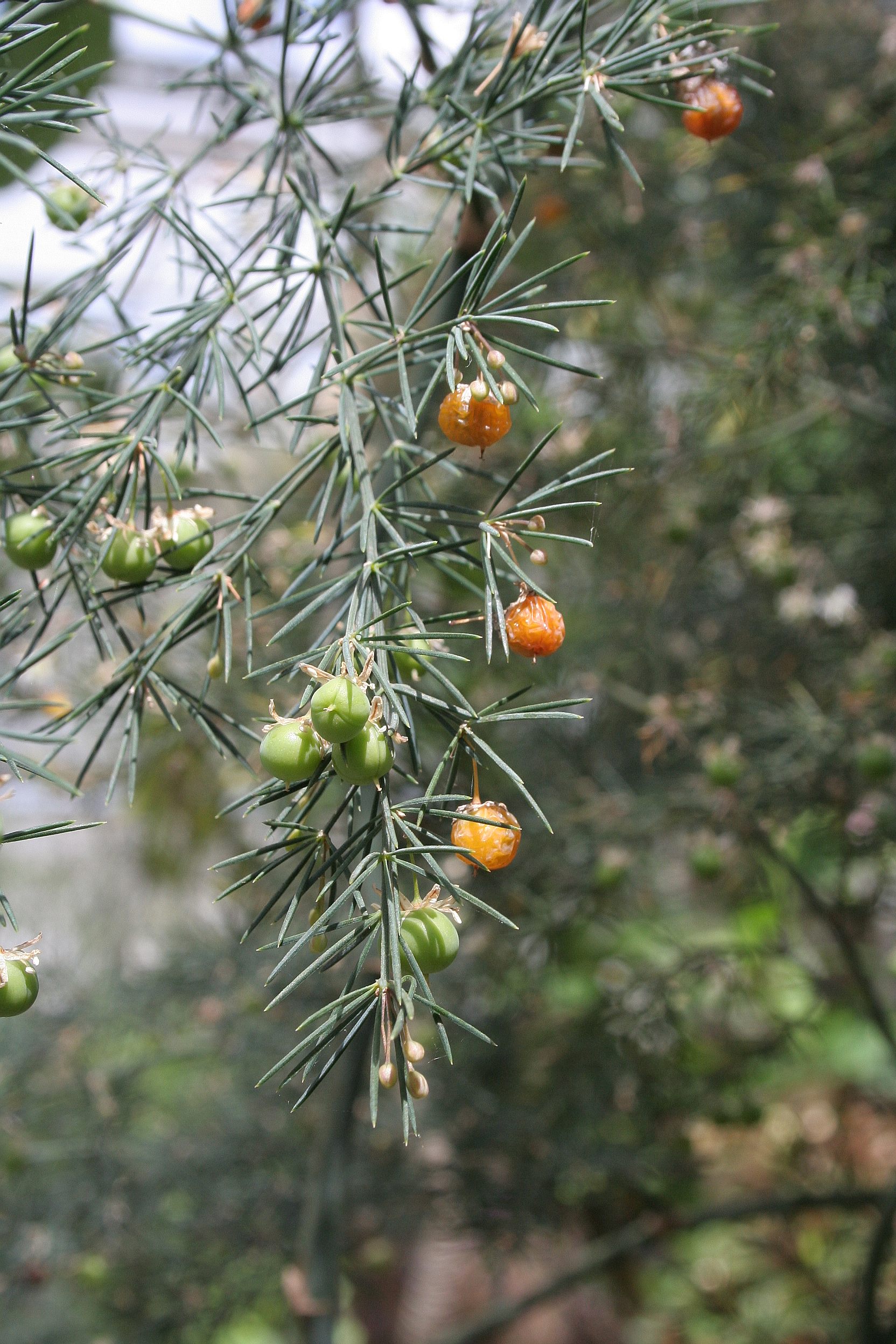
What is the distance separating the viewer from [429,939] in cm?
39

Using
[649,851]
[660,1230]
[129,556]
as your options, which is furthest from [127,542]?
[660,1230]

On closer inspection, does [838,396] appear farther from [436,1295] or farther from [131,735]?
[436,1295]

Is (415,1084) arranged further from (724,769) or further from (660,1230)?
(660,1230)

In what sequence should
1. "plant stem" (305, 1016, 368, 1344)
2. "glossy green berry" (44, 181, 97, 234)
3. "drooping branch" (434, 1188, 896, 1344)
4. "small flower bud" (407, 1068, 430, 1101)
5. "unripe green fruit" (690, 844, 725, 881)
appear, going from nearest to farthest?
"small flower bud" (407, 1068, 430, 1101), "glossy green berry" (44, 181, 97, 234), "plant stem" (305, 1016, 368, 1344), "unripe green fruit" (690, 844, 725, 881), "drooping branch" (434, 1188, 896, 1344)

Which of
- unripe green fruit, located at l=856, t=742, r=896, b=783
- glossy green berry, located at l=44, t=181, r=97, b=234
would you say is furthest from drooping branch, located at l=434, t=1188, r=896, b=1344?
glossy green berry, located at l=44, t=181, r=97, b=234

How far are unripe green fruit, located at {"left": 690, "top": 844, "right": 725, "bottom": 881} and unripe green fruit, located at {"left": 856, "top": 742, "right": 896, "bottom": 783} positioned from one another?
0.19 metres

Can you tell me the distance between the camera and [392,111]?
625 millimetres

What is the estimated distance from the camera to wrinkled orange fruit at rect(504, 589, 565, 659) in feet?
1.42

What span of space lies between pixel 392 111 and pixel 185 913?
1497 mm

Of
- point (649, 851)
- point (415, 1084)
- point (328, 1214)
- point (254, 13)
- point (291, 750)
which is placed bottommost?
point (328, 1214)

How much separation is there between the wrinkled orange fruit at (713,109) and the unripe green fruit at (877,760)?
2.06 ft

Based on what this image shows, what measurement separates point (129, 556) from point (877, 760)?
79 cm

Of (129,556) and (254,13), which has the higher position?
(254,13)

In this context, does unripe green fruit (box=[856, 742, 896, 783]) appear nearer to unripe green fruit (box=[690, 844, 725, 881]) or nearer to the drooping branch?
unripe green fruit (box=[690, 844, 725, 881])
